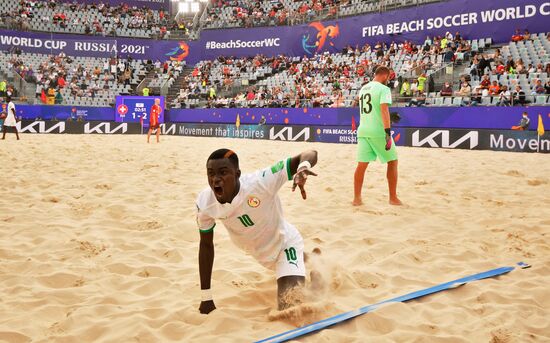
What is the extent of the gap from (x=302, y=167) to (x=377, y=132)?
411cm

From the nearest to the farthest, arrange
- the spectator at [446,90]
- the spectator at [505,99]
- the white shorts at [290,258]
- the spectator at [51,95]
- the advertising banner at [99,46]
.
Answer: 1. the white shorts at [290,258]
2. the spectator at [505,99]
3. the spectator at [446,90]
4. the spectator at [51,95]
5. the advertising banner at [99,46]

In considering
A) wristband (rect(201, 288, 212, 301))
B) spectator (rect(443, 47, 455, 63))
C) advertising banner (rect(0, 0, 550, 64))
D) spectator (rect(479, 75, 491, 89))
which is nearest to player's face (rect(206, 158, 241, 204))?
wristband (rect(201, 288, 212, 301))

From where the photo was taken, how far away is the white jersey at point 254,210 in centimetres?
346

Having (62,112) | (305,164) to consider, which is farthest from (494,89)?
(62,112)

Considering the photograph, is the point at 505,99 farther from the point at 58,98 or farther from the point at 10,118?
the point at 58,98

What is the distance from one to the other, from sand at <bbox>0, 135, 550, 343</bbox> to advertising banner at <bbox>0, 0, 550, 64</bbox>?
19104mm

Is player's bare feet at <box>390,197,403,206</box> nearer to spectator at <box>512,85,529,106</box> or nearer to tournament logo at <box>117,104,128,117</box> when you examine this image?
spectator at <box>512,85,529,106</box>

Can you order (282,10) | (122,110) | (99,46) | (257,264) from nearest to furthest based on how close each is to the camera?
1. (257,264)
2. (122,110)
3. (282,10)
4. (99,46)

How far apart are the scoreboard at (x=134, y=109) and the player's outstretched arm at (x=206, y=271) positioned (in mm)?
28557

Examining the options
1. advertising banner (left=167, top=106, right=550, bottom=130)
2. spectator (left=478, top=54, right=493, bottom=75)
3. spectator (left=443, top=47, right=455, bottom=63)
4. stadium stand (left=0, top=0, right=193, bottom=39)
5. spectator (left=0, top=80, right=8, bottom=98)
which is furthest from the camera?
stadium stand (left=0, top=0, right=193, bottom=39)

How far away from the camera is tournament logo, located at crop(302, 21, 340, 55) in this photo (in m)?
32.3

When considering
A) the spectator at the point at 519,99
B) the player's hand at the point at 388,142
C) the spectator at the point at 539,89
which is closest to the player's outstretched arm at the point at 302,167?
the player's hand at the point at 388,142

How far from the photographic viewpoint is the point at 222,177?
3227 mm

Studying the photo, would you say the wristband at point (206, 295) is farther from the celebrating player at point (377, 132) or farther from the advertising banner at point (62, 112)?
the advertising banner at point (62, 112)
